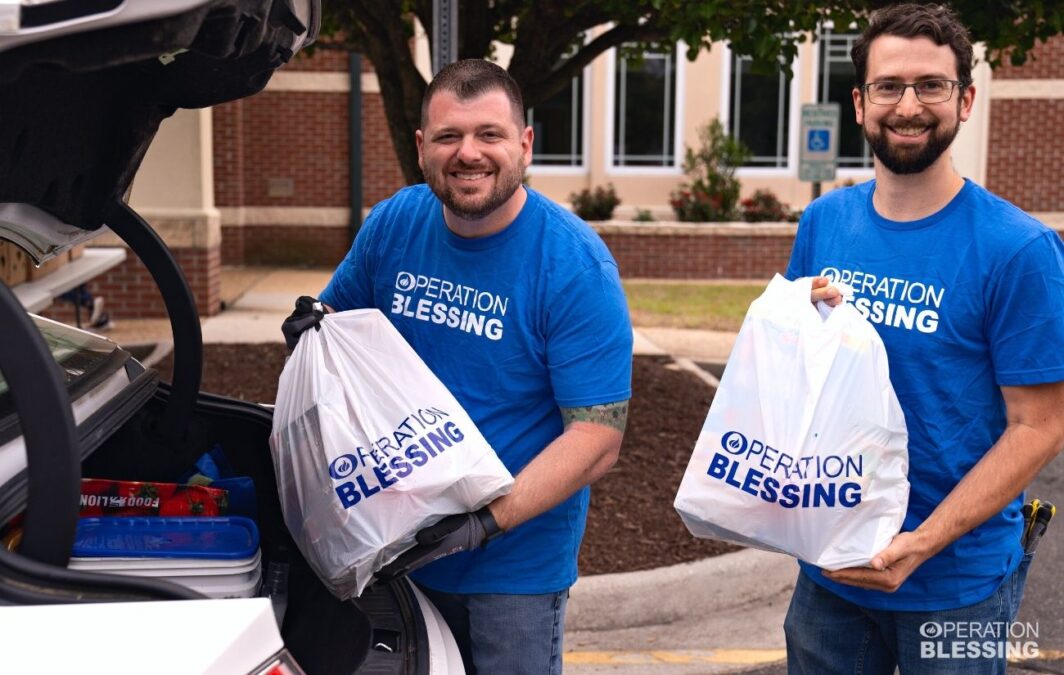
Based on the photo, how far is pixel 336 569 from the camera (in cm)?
230

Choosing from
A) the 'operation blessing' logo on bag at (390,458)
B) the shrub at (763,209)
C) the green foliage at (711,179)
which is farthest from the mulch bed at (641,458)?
the shrub at (763,209)

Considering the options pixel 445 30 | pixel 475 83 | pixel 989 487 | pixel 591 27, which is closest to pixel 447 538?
pixel 475 83

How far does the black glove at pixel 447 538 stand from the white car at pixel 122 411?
5.6 inches

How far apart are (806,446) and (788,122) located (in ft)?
56.9

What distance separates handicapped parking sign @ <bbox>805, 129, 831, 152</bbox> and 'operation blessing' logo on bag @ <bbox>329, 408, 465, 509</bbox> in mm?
10316

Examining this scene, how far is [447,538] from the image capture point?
7.48 feet

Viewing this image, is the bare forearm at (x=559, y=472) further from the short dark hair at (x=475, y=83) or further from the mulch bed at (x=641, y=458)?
the mulch bed at (x=641, y=458)

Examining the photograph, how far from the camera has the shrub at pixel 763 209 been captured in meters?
17.2

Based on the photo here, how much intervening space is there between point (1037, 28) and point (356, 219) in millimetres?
11638

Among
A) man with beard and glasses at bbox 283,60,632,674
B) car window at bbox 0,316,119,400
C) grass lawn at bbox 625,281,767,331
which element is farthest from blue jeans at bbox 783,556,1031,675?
grass lawn at bbox 625,281,767,331

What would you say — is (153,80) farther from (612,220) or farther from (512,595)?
(612,220)

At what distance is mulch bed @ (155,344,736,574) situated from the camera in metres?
5.38

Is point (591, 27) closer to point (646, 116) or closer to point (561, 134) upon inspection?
point (561, 134)

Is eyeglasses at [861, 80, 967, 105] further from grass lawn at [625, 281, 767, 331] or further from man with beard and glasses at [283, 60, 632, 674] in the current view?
grass lawn at [625, 281, 767, 331]
